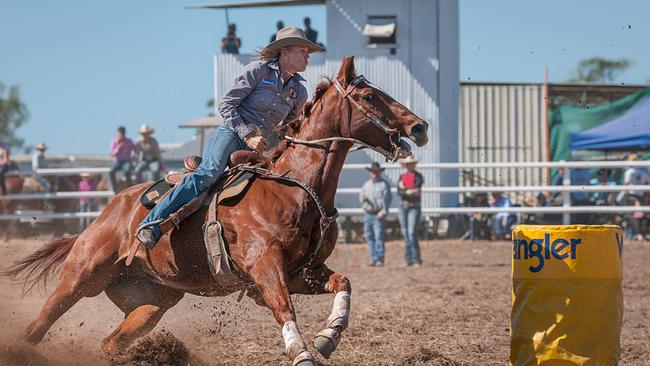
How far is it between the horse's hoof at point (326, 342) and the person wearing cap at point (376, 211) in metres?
9.95

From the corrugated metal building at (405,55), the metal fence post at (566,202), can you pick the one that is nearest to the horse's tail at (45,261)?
the metal fence post at (566,202)

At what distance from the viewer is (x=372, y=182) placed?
16234 millimetres

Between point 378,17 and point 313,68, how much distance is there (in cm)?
202

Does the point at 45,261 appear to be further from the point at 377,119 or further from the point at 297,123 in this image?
the point at 377,119

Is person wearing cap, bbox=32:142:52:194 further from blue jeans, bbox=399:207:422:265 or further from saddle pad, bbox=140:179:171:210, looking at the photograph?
saddle pad, bbox=140:179:171:210

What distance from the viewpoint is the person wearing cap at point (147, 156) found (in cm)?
1805

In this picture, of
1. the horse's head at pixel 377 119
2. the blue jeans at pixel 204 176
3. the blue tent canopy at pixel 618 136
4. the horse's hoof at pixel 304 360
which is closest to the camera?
the horse's hoof at pixel 304 360

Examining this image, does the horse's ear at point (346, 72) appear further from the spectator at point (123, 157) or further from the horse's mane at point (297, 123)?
the spectator at point (123, 157)

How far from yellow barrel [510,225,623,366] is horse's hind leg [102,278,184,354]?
2802 mm

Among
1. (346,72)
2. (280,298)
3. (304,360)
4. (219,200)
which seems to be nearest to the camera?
(304,360)

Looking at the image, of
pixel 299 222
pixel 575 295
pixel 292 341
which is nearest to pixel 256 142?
pixel 299 222

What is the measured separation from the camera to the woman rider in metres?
6.34

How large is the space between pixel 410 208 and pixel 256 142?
9.52 m

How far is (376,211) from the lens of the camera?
52.5 ft
